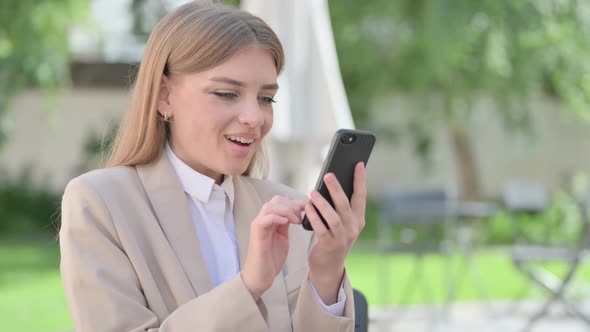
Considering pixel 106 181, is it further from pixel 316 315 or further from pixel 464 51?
pixel 464 51

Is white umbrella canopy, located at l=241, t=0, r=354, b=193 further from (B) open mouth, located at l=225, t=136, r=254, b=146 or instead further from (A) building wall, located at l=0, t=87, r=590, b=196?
(A) building wall, located at l=0, t=87, r=590, b=196

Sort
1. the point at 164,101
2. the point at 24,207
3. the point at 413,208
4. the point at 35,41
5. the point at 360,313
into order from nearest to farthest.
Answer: the point at 164,101 < the point at 360,313 < the point at 413,208 < the point at 35,41 < the point at 24,207

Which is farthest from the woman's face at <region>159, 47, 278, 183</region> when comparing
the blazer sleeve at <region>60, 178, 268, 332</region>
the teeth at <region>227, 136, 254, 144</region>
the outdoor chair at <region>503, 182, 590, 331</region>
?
the outdoor chair at <region>503, 182, 590, 331</region>

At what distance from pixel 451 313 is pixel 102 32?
6.80 m

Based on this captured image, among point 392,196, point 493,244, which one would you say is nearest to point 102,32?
point 493,244

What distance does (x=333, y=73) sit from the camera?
5594 mm

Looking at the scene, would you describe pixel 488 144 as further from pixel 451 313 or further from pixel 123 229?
pixel 123 229

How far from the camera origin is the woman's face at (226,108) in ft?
6.05

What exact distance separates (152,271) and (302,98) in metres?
3.68

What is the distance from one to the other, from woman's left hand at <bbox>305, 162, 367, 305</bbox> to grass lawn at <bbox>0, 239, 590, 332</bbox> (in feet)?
17.1

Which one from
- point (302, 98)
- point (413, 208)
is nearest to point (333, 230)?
point (302, 98)

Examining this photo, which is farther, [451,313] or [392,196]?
[451,313]

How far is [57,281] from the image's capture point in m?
9.12

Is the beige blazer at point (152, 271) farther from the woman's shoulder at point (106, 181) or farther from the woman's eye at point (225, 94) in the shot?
the woman's eye at point (225, 94)
